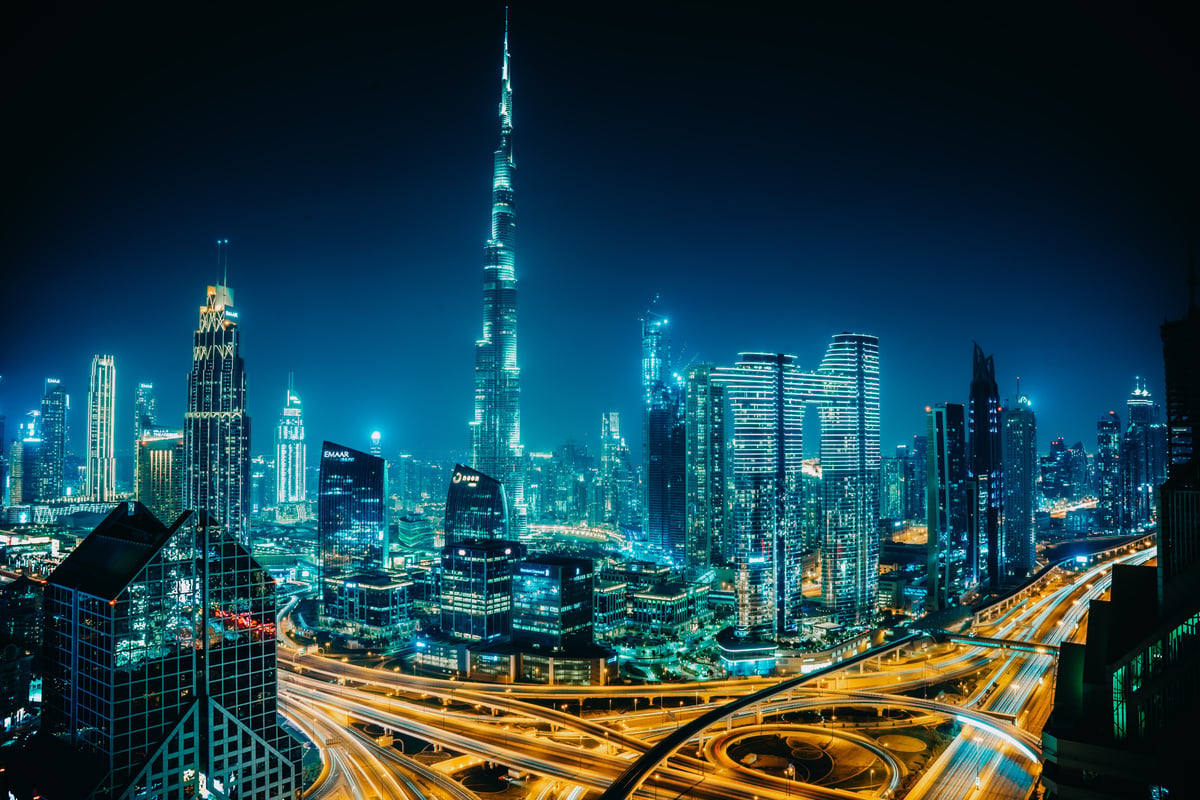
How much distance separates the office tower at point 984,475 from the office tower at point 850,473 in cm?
954

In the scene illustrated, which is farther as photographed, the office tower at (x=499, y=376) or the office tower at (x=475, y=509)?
the office tower at (x=499, y=376)

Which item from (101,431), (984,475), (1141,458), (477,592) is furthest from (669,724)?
(101,431)

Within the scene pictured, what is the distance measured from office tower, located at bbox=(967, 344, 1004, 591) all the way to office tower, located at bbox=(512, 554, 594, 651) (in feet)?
120

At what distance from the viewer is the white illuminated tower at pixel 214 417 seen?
72.1m

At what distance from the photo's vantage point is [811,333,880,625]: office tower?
57.4 metres

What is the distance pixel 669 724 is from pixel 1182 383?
94.4 feet

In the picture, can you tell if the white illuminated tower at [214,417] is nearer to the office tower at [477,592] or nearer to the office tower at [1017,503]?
the office tower at [477,592]

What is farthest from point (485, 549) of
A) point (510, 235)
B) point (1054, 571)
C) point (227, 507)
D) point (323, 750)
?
point (510, 235)

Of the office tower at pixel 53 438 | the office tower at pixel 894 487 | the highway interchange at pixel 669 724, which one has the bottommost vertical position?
the highway interchange at pixel 669 724

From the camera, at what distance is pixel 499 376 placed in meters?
103

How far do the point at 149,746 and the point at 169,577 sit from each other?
13.2ft

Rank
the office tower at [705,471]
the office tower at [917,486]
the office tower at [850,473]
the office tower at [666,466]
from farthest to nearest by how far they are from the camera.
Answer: the office tower at [917,486] < the office tower at [666,466] < the office tower at [705,471] < the office tower at [850,473]

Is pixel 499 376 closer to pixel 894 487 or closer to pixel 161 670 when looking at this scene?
pixel 894 487

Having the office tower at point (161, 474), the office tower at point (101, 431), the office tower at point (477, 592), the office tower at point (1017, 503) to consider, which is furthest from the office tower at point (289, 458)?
the office tower at point (1017, 503)
